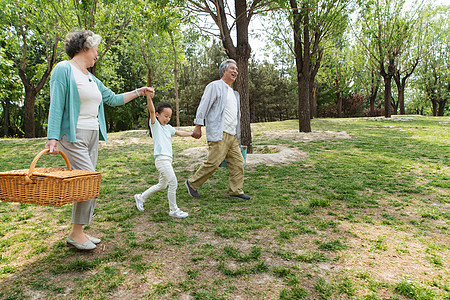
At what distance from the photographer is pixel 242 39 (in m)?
7.60

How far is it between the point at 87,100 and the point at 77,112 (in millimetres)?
153

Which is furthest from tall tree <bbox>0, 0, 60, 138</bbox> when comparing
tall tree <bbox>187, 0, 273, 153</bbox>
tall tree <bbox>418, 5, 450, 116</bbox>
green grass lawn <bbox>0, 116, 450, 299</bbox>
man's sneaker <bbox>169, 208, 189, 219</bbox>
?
tall tree <bbox>418, 5, 450, 116</bbox>

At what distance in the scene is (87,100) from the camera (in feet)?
9.20

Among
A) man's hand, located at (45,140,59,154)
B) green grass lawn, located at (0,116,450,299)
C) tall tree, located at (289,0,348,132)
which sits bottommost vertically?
green grass lawn, located at (0,116,450,299)

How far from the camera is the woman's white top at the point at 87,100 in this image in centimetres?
275

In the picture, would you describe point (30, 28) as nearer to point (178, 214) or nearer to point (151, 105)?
point (151, 105)

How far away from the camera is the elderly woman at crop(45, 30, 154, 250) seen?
8.55ft

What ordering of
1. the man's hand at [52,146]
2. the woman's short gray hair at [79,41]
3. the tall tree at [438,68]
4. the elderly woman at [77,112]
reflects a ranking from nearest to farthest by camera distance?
the man's hand at [52,146], the elderly woman at [77,112], the woman's short gray hair at [79,41], the tall tree at [438,68]

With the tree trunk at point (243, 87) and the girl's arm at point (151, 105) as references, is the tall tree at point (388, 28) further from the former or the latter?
the girl's arm at point (151, 105)

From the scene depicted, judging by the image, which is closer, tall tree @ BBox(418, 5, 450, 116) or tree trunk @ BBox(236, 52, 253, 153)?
tree trunk @ BBox(236, 52, 253, 153)

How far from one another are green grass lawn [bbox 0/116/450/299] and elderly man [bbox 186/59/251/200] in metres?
0.36

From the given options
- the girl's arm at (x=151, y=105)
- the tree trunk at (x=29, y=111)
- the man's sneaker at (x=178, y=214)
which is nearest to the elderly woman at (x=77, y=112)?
the girl's arm at (x=151, y=105)

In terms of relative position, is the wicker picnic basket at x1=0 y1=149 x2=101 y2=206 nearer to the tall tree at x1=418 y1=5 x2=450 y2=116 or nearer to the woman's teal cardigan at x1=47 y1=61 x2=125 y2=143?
the woman's teal cardigan at x1=47 y1=61 x2=125 y2=143

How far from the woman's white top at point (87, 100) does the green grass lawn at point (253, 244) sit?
48.7 inches
